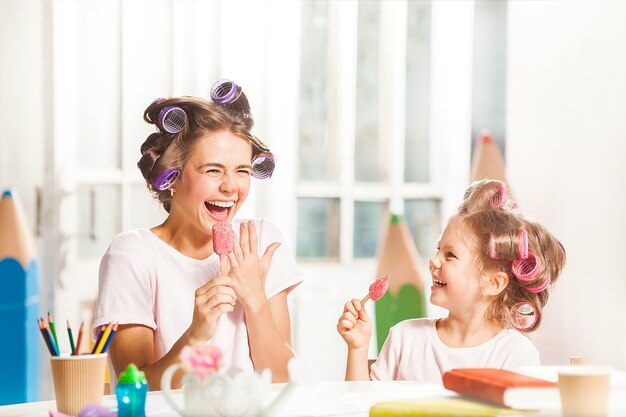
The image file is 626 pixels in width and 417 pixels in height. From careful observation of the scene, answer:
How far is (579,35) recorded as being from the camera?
2773 mm

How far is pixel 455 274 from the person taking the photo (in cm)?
186

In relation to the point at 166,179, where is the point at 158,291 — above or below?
below

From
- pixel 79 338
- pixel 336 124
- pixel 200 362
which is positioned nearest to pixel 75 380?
pixel 79 338

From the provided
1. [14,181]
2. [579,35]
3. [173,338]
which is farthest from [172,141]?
[579,35]

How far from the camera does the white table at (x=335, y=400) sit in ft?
4.56

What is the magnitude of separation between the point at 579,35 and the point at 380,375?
145cm

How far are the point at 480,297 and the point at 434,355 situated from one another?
15 centimetres

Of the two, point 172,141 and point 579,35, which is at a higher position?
point 579,35

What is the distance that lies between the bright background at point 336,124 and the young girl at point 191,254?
105cm

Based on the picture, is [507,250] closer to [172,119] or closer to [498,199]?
[498,199]

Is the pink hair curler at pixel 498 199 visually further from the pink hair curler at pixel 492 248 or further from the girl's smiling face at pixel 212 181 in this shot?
the girl's smiling face at pixel 212 181

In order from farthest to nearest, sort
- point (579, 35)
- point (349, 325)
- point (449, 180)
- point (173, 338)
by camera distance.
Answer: point (449, 180) < point (579, 35) < point (173, 338) < point (349, 325)

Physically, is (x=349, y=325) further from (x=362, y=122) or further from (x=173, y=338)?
(x=362, y=122)

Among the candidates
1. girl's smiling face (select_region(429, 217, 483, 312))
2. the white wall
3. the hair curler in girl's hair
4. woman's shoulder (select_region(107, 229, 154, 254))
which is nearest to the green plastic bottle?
woman's shoulder (select_region(107, 229, 154, 254))
